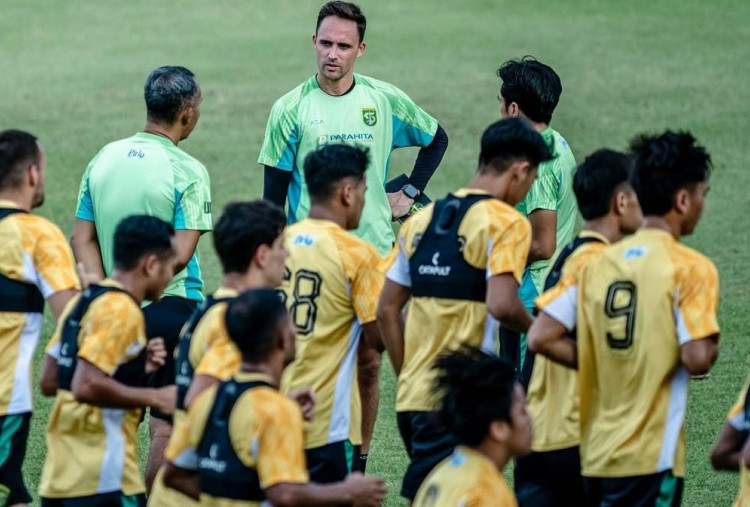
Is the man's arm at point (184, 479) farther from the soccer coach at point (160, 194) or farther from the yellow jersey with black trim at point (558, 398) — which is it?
the soccer coach at point (160, 194)

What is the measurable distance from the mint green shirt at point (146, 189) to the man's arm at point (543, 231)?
5.82 feet

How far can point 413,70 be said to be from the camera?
71.6 ft

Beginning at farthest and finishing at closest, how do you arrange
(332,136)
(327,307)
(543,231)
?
(332,136) < (543,231) < (327,307)

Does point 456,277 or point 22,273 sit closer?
point 456,277

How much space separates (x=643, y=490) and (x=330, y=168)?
1.94m

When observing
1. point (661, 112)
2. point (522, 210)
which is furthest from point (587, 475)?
point (661, 112)

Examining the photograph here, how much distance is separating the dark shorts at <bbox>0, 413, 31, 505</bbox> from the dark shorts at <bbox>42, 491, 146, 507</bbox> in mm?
479

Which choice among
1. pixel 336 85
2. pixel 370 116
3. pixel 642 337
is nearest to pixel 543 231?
pixel 370 116

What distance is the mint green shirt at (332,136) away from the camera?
8227 millimetres

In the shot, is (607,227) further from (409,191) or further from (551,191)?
(409,191)

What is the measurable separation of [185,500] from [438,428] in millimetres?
1268

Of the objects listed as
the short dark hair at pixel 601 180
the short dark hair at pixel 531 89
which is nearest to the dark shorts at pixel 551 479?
the short dark hair at pixel 601 180

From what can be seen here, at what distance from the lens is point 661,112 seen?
63.1ft

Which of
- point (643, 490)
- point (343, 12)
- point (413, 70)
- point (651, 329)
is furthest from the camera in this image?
point (413, 70)
